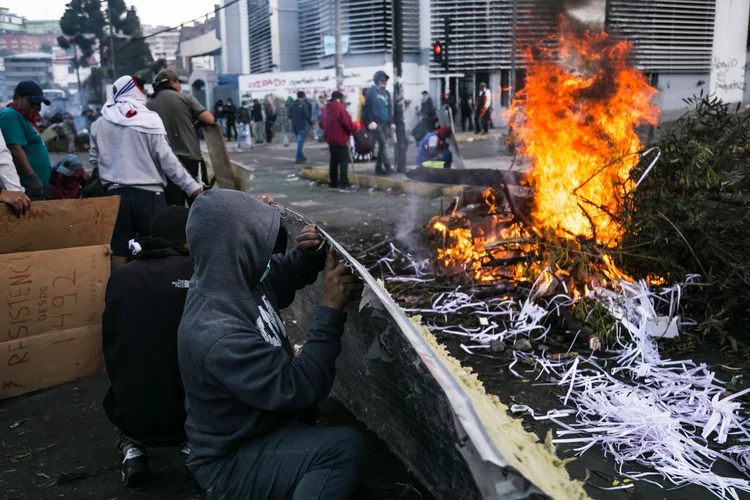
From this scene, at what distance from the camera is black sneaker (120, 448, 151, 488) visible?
123 inches

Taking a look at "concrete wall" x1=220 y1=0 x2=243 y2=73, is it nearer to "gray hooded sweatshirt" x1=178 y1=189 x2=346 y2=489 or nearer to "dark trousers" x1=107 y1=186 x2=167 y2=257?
"dark trousers" x1=107 y1=186 x2=167 y2=257

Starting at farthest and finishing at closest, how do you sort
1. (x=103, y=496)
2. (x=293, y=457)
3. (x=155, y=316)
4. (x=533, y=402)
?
(x=533, y=402)
(x=103, y=496)
(x=155, y=316)
(x=293, y=457)

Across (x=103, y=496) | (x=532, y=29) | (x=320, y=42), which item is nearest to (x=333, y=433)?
(x=103, y=496)

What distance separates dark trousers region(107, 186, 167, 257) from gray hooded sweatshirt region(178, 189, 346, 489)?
306 centimetres

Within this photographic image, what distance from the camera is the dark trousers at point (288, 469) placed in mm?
2227

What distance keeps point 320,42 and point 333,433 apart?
112ft

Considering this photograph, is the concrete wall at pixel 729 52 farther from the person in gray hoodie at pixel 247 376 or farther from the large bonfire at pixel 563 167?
the person in gray hoodie at pixel 247 376

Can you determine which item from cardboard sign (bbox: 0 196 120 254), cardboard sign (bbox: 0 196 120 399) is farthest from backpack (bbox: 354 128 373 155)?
cardboard sign (bbox: 0 196 120 399)

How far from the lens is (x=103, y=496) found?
313cm

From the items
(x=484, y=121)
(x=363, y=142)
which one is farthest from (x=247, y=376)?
(x=484, y=121)

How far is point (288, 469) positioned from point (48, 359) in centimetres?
279

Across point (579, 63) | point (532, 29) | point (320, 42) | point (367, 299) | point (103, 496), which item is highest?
point (320, 42)

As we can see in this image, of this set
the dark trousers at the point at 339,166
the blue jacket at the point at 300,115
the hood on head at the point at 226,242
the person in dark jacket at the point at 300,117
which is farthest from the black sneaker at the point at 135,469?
the blue jacket at the point at 300,115

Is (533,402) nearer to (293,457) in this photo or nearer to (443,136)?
(293,457)
